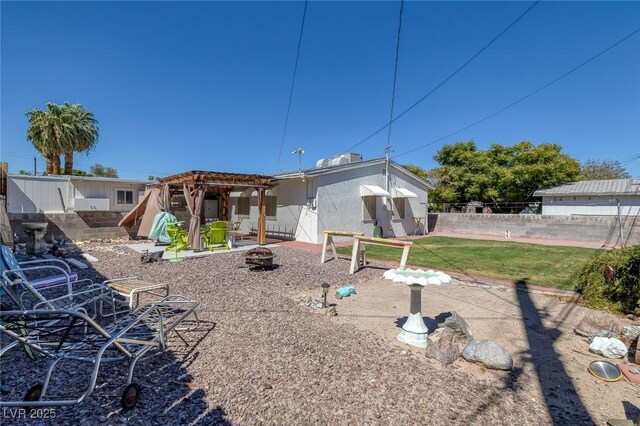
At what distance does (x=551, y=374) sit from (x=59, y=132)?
1078 inches

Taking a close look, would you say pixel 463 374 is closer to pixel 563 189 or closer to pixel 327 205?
pixel 327 205

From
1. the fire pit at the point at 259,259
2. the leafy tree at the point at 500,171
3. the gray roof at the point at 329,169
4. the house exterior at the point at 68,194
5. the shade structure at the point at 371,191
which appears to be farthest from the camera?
the leafy tree at the point at 500,171

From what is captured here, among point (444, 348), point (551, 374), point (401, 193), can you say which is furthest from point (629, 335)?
point (401, 193)

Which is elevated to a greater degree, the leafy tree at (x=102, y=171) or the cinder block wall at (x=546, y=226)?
the leafy tree at (x=102, y=171)

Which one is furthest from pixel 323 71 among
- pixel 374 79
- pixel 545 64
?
pixel 545 64

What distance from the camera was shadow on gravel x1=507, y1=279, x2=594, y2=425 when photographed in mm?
2637

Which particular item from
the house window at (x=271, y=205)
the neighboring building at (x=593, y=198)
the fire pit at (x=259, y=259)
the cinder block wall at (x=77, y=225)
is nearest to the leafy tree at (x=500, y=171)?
the neighboring building at (x=593, y=198)

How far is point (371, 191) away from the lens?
602 inches

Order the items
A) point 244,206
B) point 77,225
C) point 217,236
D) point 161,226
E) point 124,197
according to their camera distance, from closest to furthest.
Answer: point 217,236 < point 161,226 < point 77,225 < point 124,197 < point 244,206

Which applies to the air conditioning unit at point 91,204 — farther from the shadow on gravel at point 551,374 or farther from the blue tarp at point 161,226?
the shadow on gravel at point 551,374

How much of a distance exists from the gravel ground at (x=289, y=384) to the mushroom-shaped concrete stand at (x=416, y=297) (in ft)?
Answer: 0.99

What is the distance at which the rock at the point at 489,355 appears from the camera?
11.0ft

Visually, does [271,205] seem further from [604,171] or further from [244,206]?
[604,171]

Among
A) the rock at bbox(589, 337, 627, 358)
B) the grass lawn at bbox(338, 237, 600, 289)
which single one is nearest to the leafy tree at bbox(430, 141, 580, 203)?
the grass lawn at bbox(338, 237, 600, 289)
